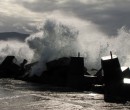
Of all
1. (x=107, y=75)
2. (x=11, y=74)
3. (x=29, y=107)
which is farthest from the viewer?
(x=11, y=74)

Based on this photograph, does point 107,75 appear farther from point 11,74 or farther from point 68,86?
point 11,74

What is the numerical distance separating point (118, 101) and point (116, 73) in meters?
3.72

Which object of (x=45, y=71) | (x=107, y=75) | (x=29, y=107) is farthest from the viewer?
(x=45, y=71)

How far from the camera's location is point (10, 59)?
80.7 metres

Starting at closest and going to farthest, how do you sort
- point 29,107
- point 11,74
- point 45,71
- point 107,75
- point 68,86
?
point 29,107 < point 107,75 < point 68,86 < point 45,71 < point 11,74

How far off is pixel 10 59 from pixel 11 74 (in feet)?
10.4

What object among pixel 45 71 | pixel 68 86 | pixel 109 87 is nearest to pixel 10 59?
pixel 45 71

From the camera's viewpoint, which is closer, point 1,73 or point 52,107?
point 52,107

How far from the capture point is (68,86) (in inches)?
2227

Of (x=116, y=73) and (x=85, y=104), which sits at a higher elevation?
(x=116, y=73)

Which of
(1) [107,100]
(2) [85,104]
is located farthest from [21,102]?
(1) [107,100]

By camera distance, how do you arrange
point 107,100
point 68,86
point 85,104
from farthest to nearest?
point 68,86, point 107,100, point 85,104

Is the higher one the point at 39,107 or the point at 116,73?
the point at 116,73

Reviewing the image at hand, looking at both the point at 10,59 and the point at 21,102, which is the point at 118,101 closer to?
the point at 21,102
